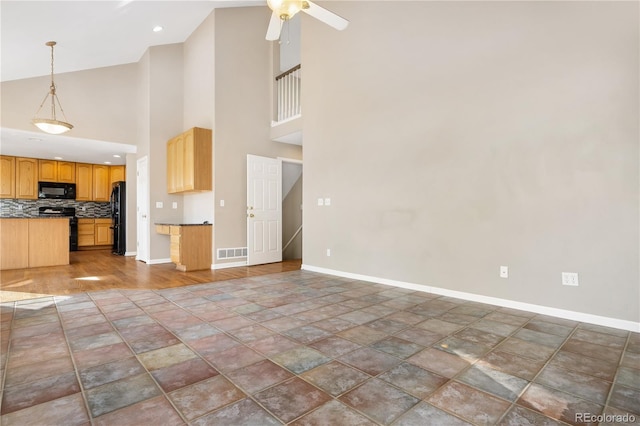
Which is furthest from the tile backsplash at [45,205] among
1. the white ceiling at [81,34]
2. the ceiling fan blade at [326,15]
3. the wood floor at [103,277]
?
the ceiling fan blade at [326,15]

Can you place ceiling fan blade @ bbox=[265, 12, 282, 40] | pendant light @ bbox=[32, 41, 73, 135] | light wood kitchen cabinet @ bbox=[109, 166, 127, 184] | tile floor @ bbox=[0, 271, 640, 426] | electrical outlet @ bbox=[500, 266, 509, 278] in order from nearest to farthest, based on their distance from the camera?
tile floor @ bbox=[0, 271, 640, 426], ceiling fan blade @ bbox=[265, 12, 282, 40], electrical outlet @ bbox=[500, 266, 509, 278], pendant light @ bbox=[32, 41, 73, 135], light wood kitchen cabinet @ bbox=[109, 166, 127, 184]

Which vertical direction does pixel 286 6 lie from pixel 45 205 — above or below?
above

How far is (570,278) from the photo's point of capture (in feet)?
9.48

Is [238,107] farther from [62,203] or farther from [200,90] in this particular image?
[62,203]

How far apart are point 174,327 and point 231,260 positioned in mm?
3217

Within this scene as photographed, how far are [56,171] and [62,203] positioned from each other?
88 centimetres

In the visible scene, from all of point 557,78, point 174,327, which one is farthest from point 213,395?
point 557,78

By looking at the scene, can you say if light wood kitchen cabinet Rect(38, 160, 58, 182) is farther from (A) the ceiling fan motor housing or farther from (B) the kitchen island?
(A) the ceiling fan motor housing

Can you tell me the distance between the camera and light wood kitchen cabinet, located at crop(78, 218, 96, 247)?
28.3ft

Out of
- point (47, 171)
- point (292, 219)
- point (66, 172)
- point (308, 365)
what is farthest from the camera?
point (66, 172)

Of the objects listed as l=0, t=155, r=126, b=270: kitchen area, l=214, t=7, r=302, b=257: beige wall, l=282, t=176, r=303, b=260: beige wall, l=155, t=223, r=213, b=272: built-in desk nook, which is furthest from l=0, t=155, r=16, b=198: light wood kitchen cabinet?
l=282, t=176, r=303, b=260: beige wall

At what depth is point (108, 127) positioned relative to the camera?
6523 mm

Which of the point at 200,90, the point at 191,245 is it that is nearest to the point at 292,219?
the point at 191,245

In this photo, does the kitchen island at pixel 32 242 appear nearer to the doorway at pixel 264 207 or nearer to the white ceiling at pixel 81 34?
the white ceiling at pixel 81 34
